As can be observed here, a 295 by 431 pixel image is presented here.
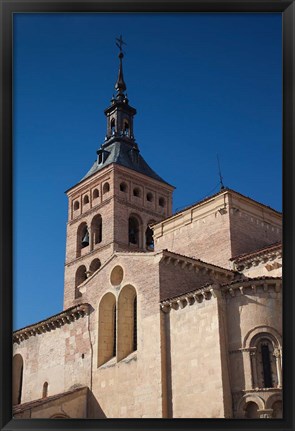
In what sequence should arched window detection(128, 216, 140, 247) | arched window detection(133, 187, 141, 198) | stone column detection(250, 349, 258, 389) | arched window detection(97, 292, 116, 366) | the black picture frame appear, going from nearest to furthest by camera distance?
the black picture frame
stone column detection(250, 349, 258, 389)
arched window detection(97, 292, 116, 366)
arched window detection(128, 216, 140, 247)
arched window detection(133, 187, 141, 198)

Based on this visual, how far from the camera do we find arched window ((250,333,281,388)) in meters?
15.8

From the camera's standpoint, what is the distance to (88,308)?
21.9 metres

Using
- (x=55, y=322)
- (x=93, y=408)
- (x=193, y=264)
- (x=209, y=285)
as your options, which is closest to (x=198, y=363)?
(x=209, y=285)

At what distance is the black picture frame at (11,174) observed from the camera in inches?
254

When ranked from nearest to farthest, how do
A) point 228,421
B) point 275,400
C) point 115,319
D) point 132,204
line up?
1. point 228,421
2. point 275,400
3. point 115,319
4. point 132,204

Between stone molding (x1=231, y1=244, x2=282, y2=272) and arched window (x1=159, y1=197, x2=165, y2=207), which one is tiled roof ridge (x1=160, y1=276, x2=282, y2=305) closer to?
stone molding (x1=231, y1=244, x2=282, y2=272)

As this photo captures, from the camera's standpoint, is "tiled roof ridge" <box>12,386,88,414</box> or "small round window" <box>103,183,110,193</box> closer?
"tiled roof ridge" <box>12,386,88,414</box>

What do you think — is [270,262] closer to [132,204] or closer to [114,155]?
[132,204]

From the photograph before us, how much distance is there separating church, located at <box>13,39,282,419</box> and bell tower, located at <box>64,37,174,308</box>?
1193 cm

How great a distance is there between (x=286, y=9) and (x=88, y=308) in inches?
666

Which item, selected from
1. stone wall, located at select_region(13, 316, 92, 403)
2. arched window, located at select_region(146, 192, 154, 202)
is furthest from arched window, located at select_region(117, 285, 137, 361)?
arched window, located at select_region(146, 192, 154, 202)

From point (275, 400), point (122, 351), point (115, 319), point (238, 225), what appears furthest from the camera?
point (238, 225)

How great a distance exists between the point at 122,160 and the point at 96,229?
18.1ft

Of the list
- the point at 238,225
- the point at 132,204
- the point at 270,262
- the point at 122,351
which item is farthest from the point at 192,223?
the point at 132,204
